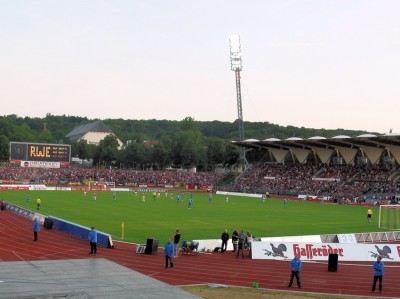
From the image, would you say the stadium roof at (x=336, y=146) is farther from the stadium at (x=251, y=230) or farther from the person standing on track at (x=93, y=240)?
the person standing on track at (x=93, y=240)

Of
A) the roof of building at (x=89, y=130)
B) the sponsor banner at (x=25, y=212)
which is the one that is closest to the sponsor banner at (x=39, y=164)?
the sponsor banner at (x=25, y=212)

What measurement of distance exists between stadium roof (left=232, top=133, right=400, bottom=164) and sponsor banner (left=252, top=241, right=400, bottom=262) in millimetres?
45154

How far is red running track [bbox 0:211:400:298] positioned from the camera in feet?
60.0

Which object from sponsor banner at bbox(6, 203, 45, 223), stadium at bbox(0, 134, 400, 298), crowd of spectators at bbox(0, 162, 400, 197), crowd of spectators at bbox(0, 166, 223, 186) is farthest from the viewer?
crowd of spectators at bbox(0, 166, 223, 186)

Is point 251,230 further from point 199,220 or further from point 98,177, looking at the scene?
point 98,177

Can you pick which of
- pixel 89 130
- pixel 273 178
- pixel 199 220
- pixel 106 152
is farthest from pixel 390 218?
pixel 89 130

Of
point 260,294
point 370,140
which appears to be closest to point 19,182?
point 370,140

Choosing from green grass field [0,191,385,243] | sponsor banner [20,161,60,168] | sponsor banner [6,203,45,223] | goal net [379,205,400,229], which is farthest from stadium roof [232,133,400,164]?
sponsor banner [6,203,45,223]

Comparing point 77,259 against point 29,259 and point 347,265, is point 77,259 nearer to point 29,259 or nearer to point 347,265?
point 29,259

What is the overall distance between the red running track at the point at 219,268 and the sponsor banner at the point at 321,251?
1.82ft

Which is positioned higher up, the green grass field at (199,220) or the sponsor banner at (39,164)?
the sponsor banner at (39,164)

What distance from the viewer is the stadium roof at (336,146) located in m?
71.0

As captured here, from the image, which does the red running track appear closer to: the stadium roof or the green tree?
the stadium roof

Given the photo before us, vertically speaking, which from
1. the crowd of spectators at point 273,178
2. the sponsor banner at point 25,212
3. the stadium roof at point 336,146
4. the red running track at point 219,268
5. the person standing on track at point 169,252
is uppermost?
the stadium roof at point 336,146
